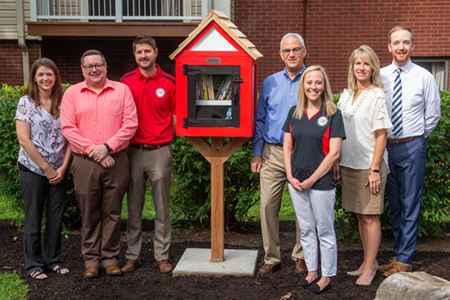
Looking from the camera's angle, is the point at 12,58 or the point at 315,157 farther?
the point at 12,58

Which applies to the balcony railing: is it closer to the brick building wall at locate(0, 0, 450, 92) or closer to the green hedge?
the brick building wall at locate(0, 0, 450, 92)

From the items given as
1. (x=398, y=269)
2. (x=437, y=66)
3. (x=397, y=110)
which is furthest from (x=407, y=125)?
(x=437, y=66)

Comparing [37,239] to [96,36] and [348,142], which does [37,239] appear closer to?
[348,142]

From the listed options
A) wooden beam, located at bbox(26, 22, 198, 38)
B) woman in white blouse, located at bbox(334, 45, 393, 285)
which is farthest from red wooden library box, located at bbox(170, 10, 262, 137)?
wooden beam, located at bbox(26, 22, 198, 38)

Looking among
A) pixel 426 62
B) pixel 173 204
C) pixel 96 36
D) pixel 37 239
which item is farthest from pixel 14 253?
pixel 426 62

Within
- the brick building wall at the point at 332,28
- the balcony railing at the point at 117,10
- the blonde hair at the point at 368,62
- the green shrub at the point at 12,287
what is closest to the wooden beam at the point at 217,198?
the blonde hair at the point at 368,62

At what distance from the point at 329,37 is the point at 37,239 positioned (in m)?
7.53

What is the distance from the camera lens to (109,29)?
9219 mm

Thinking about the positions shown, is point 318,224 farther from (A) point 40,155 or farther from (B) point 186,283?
(A) point 40,155

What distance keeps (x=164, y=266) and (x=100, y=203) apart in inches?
32.8

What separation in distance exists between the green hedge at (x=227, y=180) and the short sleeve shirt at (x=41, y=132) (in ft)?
4.47

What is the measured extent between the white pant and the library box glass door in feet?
2.81

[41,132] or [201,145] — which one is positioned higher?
[41,132]

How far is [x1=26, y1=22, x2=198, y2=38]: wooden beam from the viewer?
912cm
